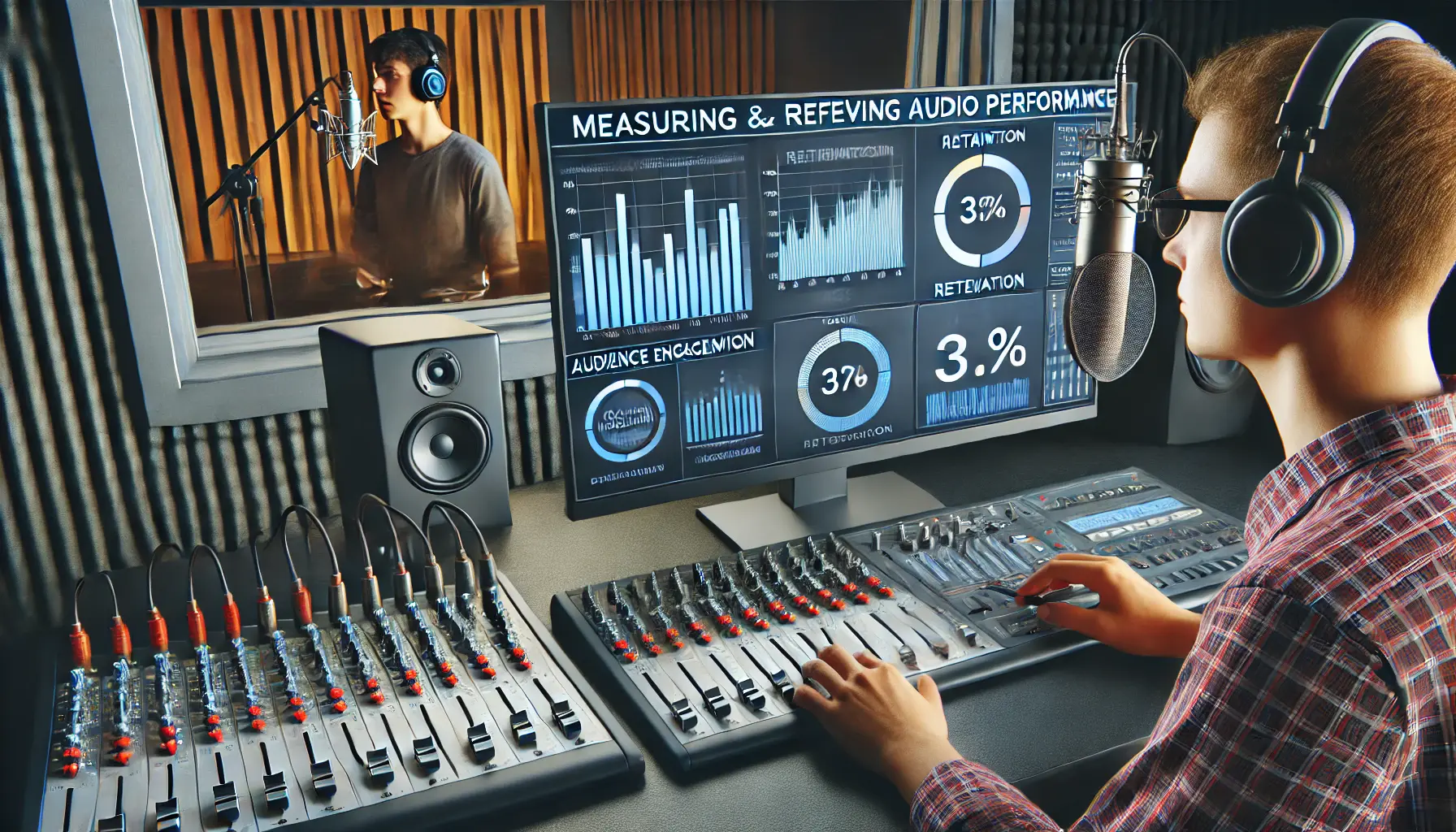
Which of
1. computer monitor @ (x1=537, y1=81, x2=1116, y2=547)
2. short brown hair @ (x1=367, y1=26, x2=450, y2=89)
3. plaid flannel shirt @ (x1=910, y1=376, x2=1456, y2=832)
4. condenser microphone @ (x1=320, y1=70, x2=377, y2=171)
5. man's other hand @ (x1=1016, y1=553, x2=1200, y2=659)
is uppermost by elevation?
short brown hair @ (x1=367, y1=26, x2=450, y2=89)

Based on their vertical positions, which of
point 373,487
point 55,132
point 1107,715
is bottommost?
point 1107,715

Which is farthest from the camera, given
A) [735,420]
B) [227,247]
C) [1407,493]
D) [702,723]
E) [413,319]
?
[227,247]

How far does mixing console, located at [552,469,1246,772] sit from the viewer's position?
100 cm

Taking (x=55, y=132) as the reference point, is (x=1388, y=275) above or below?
below

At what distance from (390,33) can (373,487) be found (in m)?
0.95

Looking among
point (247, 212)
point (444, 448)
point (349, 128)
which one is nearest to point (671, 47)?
point (349, 128)

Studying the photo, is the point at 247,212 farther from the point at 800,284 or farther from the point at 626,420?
the point at 800,284

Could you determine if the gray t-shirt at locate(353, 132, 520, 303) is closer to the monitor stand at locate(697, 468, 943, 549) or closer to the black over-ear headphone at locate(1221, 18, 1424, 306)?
the monitor stand at locate(697, 468, 943, 549)

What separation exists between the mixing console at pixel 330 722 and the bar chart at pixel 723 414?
30cm

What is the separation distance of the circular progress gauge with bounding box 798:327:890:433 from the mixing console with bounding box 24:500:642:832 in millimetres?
453

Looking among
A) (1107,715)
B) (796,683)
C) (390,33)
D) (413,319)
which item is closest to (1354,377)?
(1107,715)

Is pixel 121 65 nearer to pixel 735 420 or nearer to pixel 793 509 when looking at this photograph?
pixel 735 420

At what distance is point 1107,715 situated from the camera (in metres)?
1.01

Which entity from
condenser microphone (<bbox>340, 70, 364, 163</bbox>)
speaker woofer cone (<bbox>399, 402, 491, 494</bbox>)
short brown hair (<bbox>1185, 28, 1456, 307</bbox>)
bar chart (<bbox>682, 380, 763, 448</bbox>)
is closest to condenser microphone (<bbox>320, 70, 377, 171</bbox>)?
condenser microphone (<bbox>340, 70, 364, 163</bbox>)
